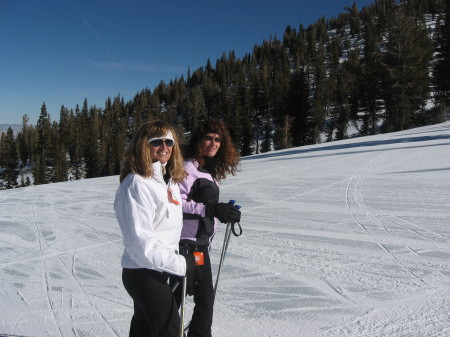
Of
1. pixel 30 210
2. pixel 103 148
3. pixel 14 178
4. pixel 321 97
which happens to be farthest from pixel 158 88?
pixel 30 210

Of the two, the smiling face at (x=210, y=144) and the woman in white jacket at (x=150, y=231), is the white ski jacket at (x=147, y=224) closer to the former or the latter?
the woman in white jacket at (x=150, y=231)

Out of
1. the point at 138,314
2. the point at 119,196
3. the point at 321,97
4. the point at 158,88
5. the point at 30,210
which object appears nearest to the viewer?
the point at 119,196

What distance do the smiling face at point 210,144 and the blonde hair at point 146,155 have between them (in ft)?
1.51

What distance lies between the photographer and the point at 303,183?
9.63 meters

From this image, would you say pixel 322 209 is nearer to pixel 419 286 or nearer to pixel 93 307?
pixel 419 286

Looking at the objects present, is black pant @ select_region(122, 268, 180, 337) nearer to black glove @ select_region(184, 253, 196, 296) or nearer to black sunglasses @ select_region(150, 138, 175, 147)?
black glove @ select_region(184, 253, 196, 296)

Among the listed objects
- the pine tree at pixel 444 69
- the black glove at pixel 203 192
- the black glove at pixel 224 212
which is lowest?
the black glove at pixel 224 212

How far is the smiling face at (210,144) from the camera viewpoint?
2.75m

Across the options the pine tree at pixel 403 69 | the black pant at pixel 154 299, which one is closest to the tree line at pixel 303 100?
the pine tree at pixel 403 69

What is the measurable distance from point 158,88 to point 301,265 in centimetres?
11728

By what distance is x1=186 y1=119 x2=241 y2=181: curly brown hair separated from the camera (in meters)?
2.74

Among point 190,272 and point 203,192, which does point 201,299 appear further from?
point 203,192

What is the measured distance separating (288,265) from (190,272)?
8.44 feet

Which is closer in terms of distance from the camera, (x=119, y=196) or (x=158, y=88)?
(x=119, y=196)
